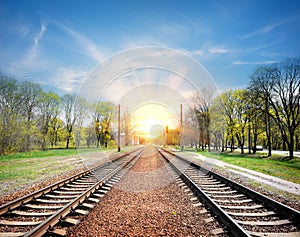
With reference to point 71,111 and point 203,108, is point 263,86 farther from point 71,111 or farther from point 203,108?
point 71,111

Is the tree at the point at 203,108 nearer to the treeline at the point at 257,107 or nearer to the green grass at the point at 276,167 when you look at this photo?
the treeline at the point at 257,107

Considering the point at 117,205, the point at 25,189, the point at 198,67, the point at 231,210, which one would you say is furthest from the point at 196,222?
the point at 198,67

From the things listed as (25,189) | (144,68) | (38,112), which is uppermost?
(144,68)

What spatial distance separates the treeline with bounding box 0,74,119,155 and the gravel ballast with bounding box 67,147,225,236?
20.6m

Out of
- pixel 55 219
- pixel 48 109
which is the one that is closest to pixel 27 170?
pixel 55 219

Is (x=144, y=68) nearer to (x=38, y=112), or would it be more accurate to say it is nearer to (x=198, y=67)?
(x=198, y=67)

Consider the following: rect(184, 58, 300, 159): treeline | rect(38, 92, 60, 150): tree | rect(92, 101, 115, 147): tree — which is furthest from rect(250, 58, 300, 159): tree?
A: rect(38, 92, 60, 150): tree

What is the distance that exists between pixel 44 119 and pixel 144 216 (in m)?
40.0

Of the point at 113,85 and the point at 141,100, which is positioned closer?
the point at 113,85

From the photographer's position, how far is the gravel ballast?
3795 mm

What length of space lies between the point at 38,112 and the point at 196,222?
38167 millimetres

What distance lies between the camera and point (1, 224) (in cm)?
392

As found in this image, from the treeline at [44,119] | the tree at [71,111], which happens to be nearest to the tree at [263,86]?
the treeline at [44,119]

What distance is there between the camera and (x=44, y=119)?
3856 cm
